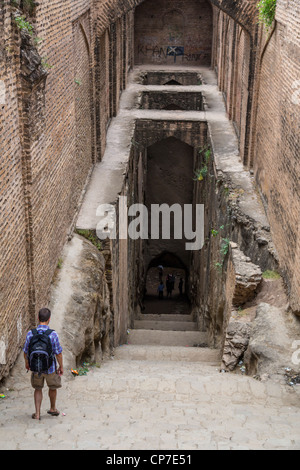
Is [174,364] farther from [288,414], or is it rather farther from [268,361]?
[288,414]

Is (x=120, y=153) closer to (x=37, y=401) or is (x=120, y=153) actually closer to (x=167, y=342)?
(x=167, y=342)

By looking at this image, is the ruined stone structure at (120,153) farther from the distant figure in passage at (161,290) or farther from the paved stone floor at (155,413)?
the paved stone floor at (155,413)

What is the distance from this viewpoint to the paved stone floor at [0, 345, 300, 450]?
508 cm

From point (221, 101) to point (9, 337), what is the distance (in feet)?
45.8

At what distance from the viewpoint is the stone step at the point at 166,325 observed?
16562 millimetres

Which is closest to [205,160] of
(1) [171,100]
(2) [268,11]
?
(1) [171,100]

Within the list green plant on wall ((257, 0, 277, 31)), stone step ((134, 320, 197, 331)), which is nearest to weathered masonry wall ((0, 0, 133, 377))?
green plant on wall ((257, 0, 277, 31))

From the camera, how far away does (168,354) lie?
441 inches

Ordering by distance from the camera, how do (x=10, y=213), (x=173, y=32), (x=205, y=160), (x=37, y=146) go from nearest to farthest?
(x=10, y=213) → (x=37, y=146) → (x=205, y=160) → (x=173, y=32)

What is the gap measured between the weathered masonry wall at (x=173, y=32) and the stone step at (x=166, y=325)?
14371mm

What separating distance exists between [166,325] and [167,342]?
3.06m

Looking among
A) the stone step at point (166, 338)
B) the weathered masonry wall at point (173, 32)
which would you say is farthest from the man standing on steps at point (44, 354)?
the weathered masonry wall at point (173, 32)

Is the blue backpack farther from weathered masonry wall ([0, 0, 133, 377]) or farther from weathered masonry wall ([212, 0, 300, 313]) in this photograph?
weathered masonry wall ([212, 0, 300, 313])

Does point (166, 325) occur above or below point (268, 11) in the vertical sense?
below
